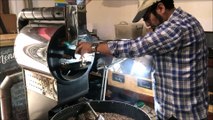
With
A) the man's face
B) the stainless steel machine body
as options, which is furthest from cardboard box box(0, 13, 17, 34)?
the man's face

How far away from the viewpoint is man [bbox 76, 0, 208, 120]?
1074 mm

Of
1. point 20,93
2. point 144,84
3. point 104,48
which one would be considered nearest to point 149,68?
point 144,84

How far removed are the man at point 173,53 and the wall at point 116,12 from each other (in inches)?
33.3

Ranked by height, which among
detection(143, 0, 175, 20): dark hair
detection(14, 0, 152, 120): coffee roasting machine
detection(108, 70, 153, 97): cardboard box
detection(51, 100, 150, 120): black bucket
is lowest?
detection(108, 70, 153, 97): cardboard box

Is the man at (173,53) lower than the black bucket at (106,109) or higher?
higher

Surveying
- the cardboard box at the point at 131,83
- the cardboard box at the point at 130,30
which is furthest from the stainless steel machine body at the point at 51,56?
the cardboard box at the point at 130,30

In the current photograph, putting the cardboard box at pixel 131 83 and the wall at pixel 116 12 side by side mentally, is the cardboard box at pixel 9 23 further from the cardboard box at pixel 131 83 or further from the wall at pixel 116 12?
the cardboard box at pixel 131 83

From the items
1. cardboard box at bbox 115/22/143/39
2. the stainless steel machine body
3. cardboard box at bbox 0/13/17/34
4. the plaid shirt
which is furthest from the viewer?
cardboard box at bbox 0/13/17/34

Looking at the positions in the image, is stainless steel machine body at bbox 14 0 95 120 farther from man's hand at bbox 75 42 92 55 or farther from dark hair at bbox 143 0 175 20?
dark hair at bbox 143 0 175 20

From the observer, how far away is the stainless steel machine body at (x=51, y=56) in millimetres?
1199

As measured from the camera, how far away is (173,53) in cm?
117

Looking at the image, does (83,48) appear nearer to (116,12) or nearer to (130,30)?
(130,30)

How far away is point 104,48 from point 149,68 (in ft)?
1.95

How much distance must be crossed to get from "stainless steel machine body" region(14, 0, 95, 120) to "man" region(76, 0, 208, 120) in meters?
0.14
